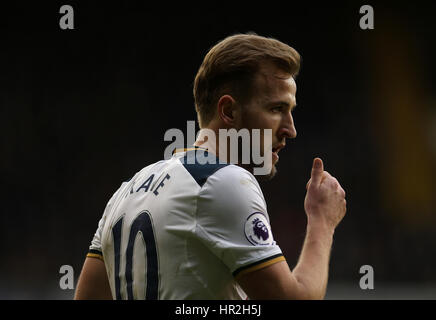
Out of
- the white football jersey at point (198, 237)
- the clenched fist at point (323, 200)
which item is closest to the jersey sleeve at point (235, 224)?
the white football jersey at point (198, 237)

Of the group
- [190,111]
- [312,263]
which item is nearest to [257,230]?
[312,263]

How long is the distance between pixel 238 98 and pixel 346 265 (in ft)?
19.8

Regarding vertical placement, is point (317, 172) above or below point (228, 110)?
below

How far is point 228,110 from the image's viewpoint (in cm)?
164

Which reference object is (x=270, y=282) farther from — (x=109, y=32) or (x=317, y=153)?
(x=109, y=32)

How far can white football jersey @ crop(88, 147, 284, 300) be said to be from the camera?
1.31 m

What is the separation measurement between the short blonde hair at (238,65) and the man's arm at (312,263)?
317 mm

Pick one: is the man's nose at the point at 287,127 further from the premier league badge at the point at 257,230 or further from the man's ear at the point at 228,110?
the premier league badge at the point at 257,230

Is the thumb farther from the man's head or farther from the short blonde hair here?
the short blonde hair

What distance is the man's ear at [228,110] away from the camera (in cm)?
162

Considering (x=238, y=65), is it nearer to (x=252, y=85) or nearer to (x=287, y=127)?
(x=252, y=85)

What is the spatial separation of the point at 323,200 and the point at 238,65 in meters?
0.47
